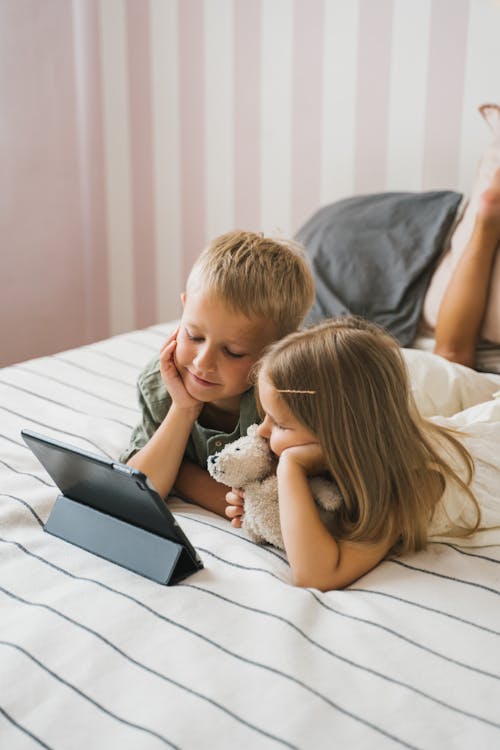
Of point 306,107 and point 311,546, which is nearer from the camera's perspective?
point 311,546

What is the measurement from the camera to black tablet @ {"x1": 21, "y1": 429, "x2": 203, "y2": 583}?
102cm

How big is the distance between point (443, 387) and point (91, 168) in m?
1.70

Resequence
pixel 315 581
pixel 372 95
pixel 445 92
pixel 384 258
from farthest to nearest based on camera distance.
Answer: pixel 372 95, pixel 445 92, pixel 384 258, pixel 315 581

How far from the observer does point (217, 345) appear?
1240 millimetres

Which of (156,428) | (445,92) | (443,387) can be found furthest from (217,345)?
(445,92)

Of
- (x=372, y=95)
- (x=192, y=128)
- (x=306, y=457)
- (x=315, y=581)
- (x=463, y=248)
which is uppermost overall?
(x=372, y=95)

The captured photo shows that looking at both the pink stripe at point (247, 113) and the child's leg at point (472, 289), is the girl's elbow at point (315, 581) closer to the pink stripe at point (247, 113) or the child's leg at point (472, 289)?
the child's leg at point (472, 289)

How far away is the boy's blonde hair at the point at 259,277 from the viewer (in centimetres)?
124

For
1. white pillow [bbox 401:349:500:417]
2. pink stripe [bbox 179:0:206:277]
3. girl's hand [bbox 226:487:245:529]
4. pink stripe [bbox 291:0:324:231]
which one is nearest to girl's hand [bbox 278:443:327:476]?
girl's hand [bbox 226:487:245:529]

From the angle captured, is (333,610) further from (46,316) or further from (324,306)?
(46,316)

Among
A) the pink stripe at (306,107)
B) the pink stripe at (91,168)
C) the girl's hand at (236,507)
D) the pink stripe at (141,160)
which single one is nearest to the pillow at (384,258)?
the pink stripe at (306,107)

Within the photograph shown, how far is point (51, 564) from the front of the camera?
3.53 feet

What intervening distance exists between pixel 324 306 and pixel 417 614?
98cm

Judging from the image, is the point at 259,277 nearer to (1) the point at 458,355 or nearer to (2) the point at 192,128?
(1) the point at 458,355
